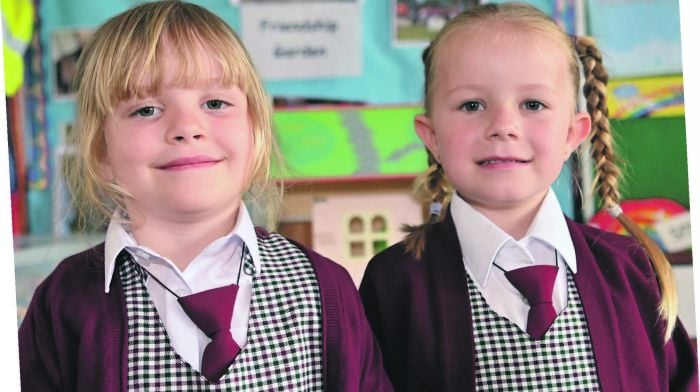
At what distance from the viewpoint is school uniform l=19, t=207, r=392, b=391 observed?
2.25 feet

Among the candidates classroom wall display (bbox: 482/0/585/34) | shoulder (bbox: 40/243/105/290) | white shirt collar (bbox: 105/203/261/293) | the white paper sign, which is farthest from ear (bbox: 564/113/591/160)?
the white paper sign

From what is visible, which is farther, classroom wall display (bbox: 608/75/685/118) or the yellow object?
the yellow object

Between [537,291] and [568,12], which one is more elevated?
[568,12]

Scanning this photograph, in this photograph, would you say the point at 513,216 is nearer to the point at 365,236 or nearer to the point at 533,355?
the point at 533,355

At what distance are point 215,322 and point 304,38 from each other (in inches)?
32.6

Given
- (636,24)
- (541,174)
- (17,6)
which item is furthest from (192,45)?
(17,6)

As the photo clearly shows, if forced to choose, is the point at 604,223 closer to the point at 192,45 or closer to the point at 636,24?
the point at 636,24

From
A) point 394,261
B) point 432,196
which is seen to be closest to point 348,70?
point 432,196

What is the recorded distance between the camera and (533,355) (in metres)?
0.76

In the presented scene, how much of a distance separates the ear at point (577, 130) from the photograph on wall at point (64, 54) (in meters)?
0.96

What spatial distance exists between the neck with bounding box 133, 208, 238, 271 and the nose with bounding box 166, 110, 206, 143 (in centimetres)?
8

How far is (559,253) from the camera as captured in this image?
0.80m

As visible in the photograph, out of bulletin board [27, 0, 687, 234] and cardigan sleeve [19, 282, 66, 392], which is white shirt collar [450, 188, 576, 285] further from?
bulletin board [27, 0, 687, 234]

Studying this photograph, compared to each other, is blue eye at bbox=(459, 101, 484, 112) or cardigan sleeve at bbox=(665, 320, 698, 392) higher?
blue eye at bbox=(459, 101, 484, 112)
